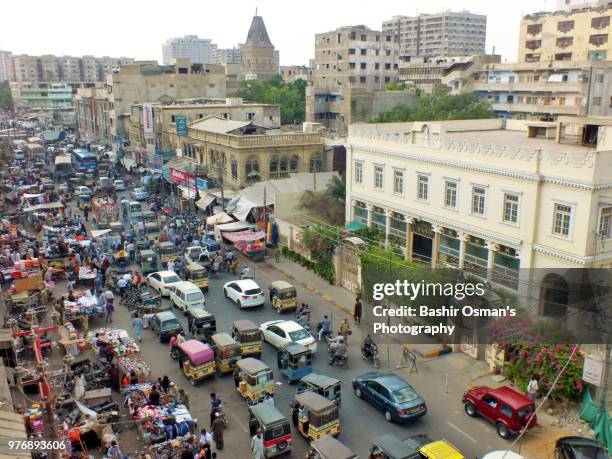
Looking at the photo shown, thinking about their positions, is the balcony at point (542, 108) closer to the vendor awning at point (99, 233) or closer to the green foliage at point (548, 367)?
the green foliage at point (548, 367)

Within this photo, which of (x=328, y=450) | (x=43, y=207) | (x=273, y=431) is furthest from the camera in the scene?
(x=43, y=207)

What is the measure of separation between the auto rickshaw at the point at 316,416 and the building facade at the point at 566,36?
64.8m

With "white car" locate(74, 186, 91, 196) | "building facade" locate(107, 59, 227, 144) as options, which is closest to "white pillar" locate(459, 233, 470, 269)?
"white car" locate(74, 186, 91, 196)

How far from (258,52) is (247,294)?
431 feet

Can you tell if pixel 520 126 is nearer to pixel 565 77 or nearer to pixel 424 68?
pixel 565 77

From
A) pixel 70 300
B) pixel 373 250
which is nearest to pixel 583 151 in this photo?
pixel 373 250

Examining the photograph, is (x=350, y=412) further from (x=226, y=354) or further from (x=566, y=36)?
(x=566, y=36)

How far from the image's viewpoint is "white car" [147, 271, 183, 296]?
3011cm

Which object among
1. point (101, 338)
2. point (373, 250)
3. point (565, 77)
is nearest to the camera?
point (101, 338)

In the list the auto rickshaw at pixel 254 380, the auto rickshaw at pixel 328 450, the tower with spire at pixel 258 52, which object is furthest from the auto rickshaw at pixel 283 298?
the tower with spire at pixel 258 52

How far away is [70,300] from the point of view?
27266 mm

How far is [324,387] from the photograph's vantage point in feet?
59.6

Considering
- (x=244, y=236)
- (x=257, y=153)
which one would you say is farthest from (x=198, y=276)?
(x=257, y=153)

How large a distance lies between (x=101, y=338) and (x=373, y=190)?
18.2 meters
